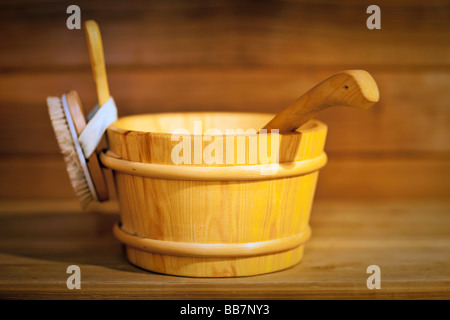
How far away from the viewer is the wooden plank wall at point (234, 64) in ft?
4.24

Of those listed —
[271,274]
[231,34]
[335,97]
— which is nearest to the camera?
[335,97]

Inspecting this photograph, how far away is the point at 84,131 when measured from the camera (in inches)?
34.3

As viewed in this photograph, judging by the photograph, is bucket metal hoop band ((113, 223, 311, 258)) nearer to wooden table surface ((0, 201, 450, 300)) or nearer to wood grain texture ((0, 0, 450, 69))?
wooden table surface ((0, 201, 450, 300))

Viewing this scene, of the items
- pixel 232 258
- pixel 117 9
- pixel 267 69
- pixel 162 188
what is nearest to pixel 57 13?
pixel 117 9

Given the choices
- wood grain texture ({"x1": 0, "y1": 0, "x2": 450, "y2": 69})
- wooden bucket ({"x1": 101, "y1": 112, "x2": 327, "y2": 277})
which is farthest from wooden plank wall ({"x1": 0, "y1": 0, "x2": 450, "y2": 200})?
wooden bucket ({"x1": 101, "y1": 112, "x2": 327, "y2": 277})

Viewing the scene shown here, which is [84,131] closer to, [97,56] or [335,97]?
[97,56]

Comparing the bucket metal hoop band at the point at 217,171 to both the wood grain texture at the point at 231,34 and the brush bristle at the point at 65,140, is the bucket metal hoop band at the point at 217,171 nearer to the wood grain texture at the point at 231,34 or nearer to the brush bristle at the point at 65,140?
the brush bristle at the point at 65,140

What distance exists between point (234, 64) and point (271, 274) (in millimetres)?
634

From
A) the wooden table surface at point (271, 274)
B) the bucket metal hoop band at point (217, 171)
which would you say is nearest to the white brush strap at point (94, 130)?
the bucket metal hoop band at point (217, 171)

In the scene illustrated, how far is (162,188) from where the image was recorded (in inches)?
31.2

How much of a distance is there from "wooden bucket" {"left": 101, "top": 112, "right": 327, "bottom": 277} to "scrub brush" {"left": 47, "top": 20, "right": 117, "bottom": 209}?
0.14 ft

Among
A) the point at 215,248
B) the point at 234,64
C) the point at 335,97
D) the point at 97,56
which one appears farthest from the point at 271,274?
the point at 234,64

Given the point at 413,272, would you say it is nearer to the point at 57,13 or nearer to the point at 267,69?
the point at 267,69

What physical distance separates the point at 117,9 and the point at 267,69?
41cm
